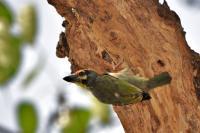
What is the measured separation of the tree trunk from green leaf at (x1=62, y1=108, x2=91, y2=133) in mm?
255

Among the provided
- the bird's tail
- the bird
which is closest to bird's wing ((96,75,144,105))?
the bird

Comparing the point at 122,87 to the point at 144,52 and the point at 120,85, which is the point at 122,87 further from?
the point at 144,52

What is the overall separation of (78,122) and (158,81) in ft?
1.43

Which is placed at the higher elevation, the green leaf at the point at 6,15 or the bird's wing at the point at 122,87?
the green leaf at the point at 6,15

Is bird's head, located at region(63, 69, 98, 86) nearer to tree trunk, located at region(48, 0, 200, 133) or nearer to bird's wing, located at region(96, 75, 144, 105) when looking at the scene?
bird's wing, located at region(96, 75, 144, 105)

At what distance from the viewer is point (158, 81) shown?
191 centimetres

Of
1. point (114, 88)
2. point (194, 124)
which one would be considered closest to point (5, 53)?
point (114, 88)

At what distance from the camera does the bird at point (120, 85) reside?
71.3 inches

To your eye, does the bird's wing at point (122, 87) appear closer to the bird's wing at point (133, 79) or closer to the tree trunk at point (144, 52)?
the bird's wing at point (133, 79)

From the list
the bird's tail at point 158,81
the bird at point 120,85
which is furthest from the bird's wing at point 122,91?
the bird's tail at point 158,81

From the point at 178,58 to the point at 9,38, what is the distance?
87 centimetres

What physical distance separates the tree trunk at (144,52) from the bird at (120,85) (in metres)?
0.11

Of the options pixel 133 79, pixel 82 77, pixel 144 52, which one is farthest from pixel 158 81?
pixel 82 77

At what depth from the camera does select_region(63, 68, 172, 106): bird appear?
181 cm
